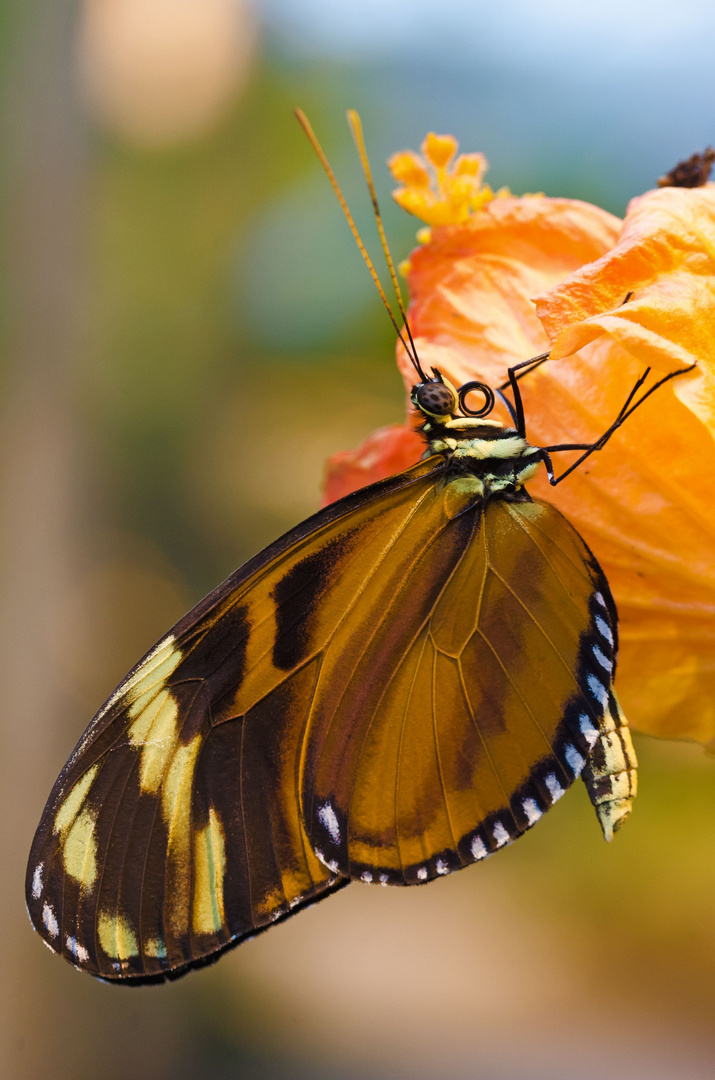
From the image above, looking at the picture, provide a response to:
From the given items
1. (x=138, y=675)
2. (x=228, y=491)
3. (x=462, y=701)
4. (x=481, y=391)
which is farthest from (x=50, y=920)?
(x=228, y=491)

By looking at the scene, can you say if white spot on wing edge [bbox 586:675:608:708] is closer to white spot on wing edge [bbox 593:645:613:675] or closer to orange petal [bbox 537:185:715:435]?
white spot on wing edge [bbox 593:645:613:675]

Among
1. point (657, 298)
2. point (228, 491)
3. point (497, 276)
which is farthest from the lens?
point (228, 491)

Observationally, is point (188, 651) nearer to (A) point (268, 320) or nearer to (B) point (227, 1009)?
(A) point (268, 320)

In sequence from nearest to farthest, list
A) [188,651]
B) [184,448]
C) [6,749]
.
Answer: [188,651], [6,749], [184,448]

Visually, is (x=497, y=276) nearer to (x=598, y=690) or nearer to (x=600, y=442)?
(x=600, y=442)

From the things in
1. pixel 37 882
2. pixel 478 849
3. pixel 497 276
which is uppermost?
pixel 497 276

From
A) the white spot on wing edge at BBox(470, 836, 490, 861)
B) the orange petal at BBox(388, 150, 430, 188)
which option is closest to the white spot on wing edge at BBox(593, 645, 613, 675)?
the white spot on wing edge at BBox(470, 836, 490, 861)

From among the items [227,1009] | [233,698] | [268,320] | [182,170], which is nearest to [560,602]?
[233,698]

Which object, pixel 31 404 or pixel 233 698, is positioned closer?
pixel 233 698
